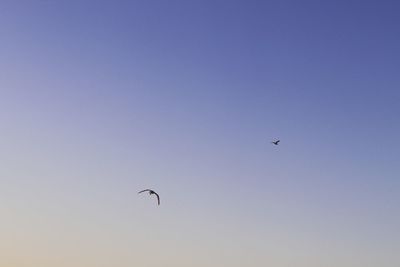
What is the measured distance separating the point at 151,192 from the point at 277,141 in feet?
106

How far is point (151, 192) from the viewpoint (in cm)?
9050

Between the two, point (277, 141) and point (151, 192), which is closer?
point (151, 192)

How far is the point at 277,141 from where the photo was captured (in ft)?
360

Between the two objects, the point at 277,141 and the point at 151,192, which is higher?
the point at 277,141
